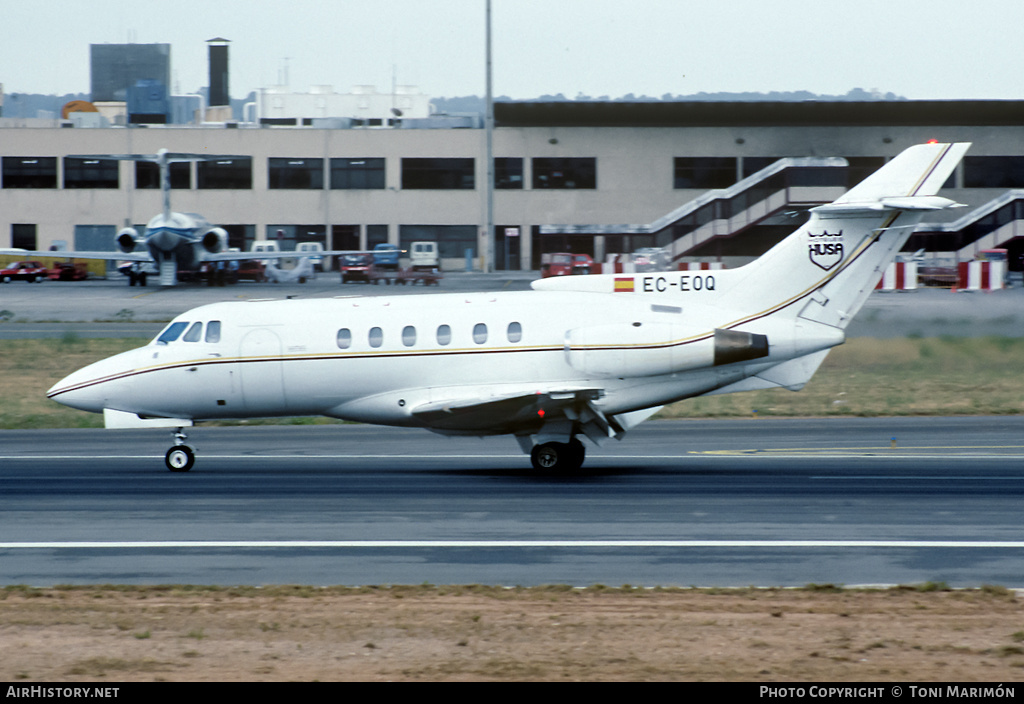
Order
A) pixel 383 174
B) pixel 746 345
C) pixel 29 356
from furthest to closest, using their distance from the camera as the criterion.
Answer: pixel 383 174 < pixel 29 356 < pixel 746 345

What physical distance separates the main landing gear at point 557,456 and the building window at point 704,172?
62.8m

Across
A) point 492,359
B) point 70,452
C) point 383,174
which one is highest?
point 383,174

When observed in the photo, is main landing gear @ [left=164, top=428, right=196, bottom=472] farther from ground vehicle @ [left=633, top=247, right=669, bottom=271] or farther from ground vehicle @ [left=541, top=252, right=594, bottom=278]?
ground vehicle @ [left=541, top=252, right=594, bottom=278]

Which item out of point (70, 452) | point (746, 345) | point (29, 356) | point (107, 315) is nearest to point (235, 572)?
point (746, 345)

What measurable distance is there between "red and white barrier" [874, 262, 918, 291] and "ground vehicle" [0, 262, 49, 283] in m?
52.1

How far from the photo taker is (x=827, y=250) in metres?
19.2

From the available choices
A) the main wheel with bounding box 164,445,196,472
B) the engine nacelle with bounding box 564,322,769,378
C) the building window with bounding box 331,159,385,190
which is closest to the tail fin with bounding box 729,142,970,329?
the engine nacelle with bounding box 564,322,769,378

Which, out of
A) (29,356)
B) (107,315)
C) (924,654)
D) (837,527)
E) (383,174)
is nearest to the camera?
(924,654)

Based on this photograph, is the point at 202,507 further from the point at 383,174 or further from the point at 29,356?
the point at 383,174

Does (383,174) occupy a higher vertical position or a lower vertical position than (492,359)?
higher

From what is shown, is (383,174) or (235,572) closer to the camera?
(235,572)

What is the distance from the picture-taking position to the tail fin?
19047 mm

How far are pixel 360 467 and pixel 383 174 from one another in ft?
213
